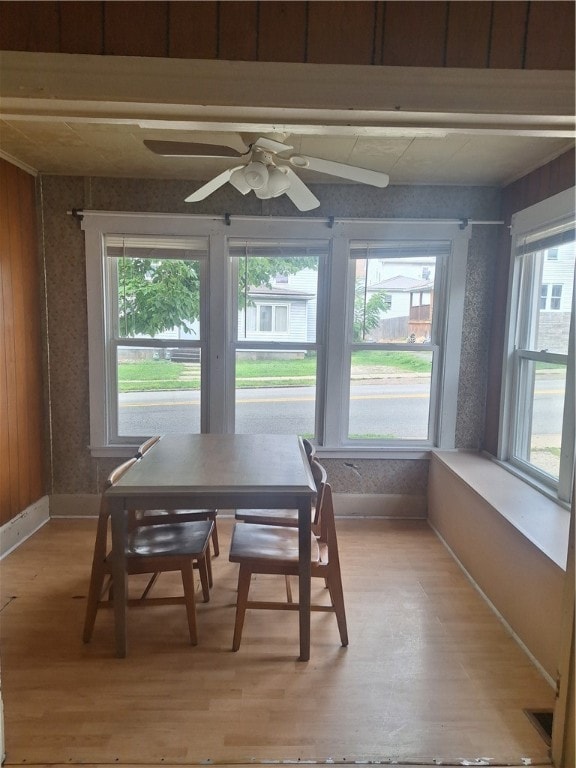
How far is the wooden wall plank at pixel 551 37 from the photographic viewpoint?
107 centimetres

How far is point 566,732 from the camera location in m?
1.42

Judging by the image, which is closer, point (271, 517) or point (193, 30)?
point (193, 30)

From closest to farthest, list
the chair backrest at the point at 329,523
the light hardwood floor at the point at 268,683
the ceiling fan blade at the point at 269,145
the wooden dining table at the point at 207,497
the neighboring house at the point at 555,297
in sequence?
the light hardwood floor at the point at 268,683 → the ceiling fan blade at the point at 269,145 → the wooden dining table at the point at 207,497 → the chair backrest at the point at 329,523 → the neighboring house at the point at 555,297

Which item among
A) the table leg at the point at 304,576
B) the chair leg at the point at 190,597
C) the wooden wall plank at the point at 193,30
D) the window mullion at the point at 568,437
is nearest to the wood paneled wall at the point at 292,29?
the wooden wall plank at the point at 193,30

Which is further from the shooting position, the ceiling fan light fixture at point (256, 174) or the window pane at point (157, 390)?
the window pane at point (157, 390)

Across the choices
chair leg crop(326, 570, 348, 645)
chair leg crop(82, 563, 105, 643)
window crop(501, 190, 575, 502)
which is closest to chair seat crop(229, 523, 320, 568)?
chair leg crop(326, 570, 348, 645)

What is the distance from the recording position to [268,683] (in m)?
1.76

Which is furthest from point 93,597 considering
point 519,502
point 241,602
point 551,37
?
point 551,37

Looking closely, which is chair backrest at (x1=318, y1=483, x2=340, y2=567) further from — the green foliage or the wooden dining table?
the green foliage

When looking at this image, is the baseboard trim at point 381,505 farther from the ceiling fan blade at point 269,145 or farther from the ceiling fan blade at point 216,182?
the ceiling fan blade at point 269,145

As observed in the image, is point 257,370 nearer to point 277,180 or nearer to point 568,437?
point 277,180

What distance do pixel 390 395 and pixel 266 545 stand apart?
1705 millimetres

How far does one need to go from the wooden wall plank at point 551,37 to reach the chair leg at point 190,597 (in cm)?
207

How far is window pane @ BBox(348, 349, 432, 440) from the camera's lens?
10.9ft
